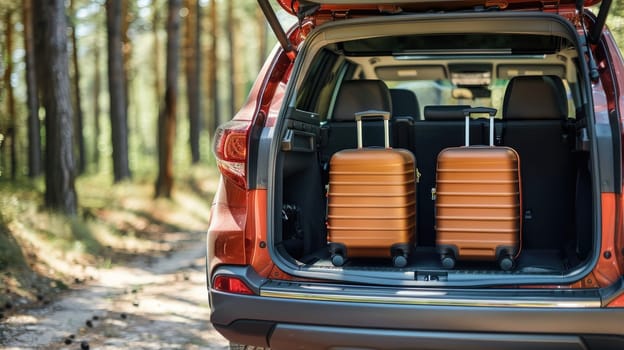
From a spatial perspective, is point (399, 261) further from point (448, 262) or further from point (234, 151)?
point (234, 151)

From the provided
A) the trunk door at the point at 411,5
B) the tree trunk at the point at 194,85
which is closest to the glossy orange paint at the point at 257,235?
the trunk door at the point at 411,5

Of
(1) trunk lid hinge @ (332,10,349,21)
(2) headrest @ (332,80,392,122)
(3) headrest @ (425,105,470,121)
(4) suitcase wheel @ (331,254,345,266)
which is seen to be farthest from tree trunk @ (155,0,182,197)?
(4) suitcase wheel @ (331,254,345,266)

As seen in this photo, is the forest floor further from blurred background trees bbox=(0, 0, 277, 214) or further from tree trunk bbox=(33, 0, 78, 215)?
blurred background trees bbox=(0, 0, 277, 214)

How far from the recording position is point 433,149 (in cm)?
512

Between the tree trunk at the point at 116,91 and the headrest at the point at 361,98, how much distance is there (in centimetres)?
1236

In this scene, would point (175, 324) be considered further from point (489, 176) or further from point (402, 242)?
point (489, 176)

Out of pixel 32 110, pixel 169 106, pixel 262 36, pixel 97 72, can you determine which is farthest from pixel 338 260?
pixel 97 72

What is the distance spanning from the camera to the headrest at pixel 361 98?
194 inches

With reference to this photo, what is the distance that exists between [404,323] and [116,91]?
48.7ft

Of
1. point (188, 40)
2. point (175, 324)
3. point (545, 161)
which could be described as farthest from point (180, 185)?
point (545, 161)

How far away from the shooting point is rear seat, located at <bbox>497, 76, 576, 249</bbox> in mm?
4746

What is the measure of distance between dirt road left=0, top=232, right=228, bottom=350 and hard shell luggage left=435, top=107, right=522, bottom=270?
2215mm

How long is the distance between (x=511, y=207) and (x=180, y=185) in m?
15.9

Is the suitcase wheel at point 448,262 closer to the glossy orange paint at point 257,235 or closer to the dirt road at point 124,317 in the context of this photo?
the glossy orange paint at point 257,235
